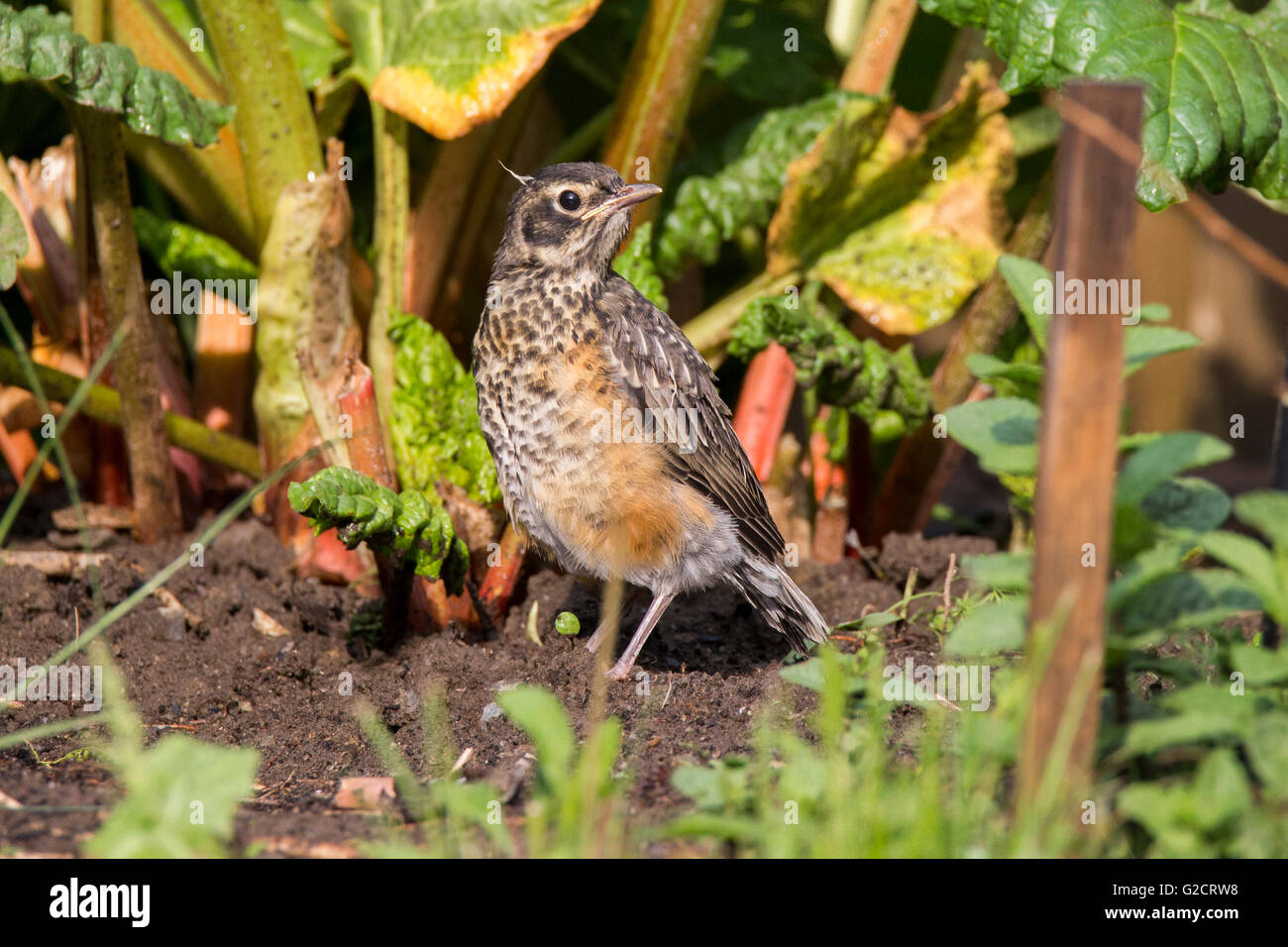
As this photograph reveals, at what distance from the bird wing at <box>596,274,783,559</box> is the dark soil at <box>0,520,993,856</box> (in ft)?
1.91

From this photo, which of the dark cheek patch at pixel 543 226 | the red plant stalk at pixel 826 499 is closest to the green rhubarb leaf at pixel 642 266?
the dark cheek patch at pixel 543 226

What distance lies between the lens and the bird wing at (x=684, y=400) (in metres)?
4.27

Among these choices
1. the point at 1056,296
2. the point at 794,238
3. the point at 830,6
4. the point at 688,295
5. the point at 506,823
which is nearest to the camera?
the point at 1056,296

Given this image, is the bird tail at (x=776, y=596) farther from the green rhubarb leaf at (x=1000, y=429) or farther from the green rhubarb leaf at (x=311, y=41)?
the green rhubarb leaf at (x=311, y=41)

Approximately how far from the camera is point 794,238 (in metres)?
5.06

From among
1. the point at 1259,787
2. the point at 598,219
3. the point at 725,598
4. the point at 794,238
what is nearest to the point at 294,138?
the point at 598,219

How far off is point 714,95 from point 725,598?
2.49 m

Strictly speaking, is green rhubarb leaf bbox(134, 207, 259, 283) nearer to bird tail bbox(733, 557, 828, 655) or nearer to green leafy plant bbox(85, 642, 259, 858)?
bird tail bbox(733, 557, 828, 655)

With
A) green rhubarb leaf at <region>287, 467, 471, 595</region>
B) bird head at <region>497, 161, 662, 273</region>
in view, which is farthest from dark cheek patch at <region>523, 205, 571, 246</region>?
green rhubarb leaf at <region>287, 467, 471, 595</region>

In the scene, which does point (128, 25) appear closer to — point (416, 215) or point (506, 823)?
point (416, 215)

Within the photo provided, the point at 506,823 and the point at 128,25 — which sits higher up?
the point at 128,25

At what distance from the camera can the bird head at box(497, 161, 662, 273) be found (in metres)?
4.30

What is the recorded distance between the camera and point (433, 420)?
4.50 meters

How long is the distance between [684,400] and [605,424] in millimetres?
357
